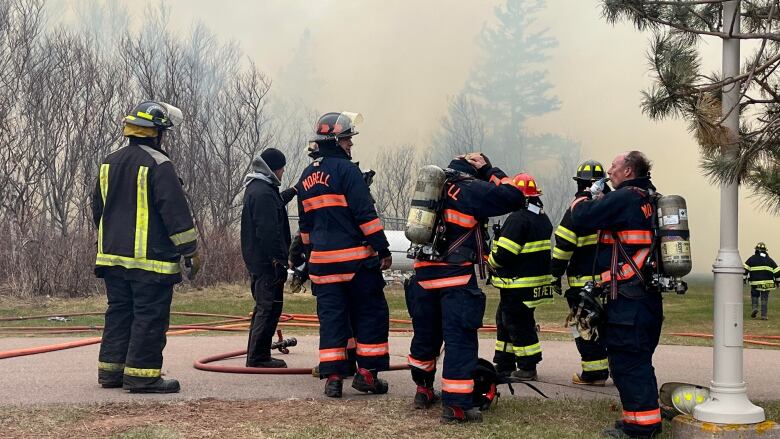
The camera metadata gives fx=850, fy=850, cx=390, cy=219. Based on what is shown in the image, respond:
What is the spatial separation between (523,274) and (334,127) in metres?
1.93

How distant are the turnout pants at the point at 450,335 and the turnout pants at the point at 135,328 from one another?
1.87 metres

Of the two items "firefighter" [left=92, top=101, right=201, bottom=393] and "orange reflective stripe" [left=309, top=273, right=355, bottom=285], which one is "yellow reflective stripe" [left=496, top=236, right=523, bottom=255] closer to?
"orange reflective stripe" [left=309, top=273, right=355, bottom=285]

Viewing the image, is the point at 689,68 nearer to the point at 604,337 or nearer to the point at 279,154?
the point at 604,337

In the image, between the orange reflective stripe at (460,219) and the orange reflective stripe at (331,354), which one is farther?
the orange reflective stripe at (331,354)

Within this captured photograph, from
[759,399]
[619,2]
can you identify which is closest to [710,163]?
[619,2]

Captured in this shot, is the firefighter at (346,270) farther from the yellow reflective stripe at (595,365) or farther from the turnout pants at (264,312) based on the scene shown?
the yellow reflective stripe at (595,365)

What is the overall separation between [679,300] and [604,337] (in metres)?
20.2

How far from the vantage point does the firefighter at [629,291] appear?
4.98 metres

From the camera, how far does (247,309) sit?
16.5 meters

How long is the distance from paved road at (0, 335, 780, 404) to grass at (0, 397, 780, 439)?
0.37m

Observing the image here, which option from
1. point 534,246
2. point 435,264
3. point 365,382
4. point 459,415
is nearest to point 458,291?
point 435,264

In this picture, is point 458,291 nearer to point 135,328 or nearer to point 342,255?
point 342,255

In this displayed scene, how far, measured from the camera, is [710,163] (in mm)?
4969

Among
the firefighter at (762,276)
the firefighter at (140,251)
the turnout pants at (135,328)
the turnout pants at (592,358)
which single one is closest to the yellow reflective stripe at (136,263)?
the firefighter at (140,251)
